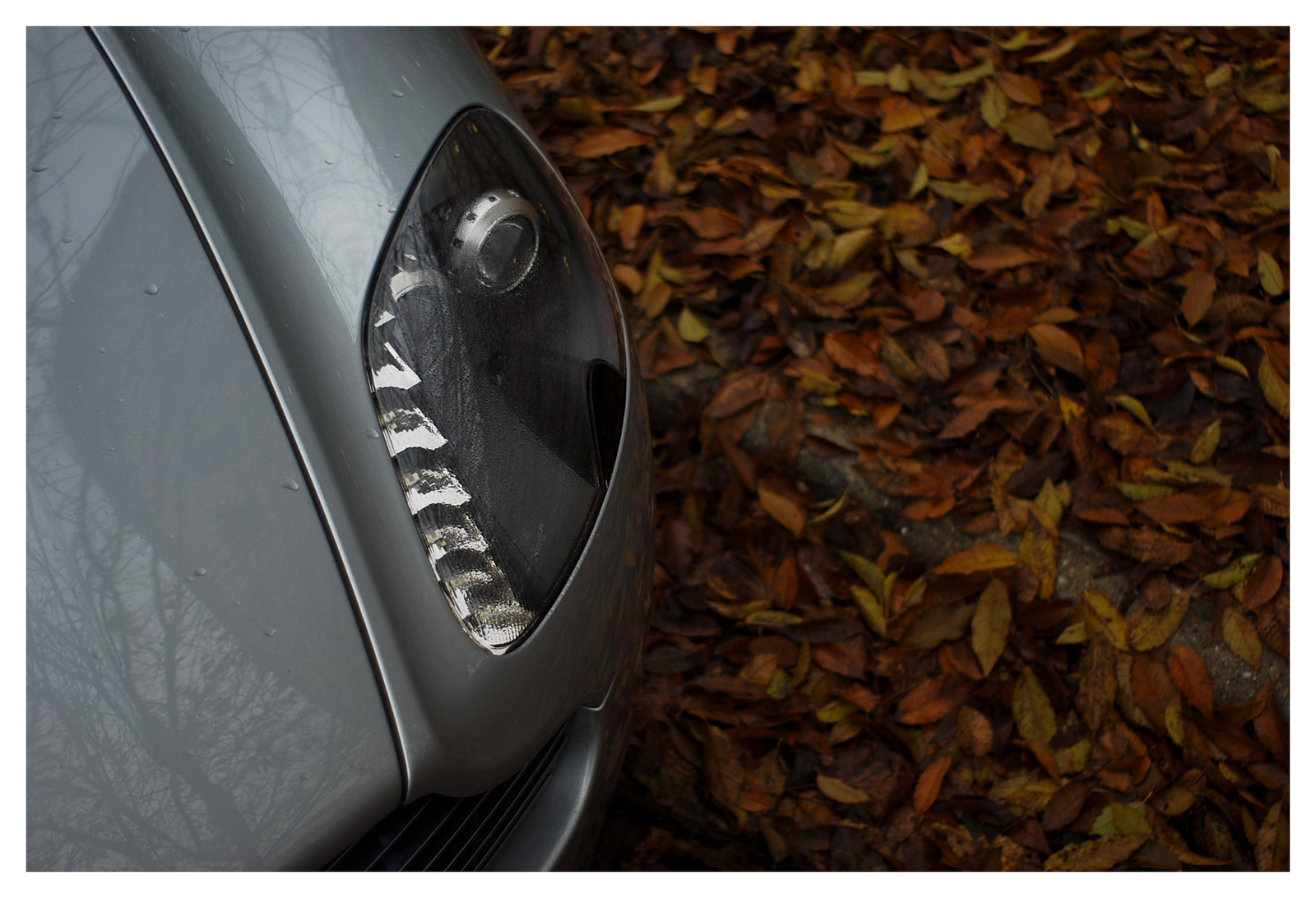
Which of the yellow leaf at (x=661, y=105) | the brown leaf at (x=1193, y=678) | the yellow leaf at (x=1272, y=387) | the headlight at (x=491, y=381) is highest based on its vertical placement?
the headlight at (x=491, y=381)

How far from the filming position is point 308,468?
0.75 meters

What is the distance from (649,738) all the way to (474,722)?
604 millimetres

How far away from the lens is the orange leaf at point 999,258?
5.73ft

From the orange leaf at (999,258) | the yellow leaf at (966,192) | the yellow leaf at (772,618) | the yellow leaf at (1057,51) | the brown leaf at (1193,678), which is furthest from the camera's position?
the yellow leaf at (1057,51)

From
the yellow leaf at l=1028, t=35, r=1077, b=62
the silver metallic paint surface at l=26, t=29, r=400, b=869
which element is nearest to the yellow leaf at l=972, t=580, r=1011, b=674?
the silver metallic paint surface at l=26, t=29, r=400, b=869

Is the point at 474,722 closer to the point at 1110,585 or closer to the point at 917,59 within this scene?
the point at 1110,585

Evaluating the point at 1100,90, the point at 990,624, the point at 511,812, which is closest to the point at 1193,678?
the point at 990,624

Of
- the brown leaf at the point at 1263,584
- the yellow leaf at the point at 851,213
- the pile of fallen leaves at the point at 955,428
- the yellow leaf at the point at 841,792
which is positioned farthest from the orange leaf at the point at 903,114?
the yellow leaf at the point at 841,792

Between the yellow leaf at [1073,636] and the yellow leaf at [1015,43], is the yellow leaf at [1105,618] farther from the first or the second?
the yellow leaf at [1015,43]

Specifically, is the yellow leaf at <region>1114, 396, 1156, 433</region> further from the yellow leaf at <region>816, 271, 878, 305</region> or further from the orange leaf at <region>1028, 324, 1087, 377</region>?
the yellow leaf at <region>816, 271, 878, 305</region>

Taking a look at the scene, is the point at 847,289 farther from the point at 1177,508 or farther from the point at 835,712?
the point at 835,712

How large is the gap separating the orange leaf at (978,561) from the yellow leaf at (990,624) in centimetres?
3

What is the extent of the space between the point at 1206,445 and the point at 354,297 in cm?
141

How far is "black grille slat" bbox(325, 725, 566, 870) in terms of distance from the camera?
2.59 ft
